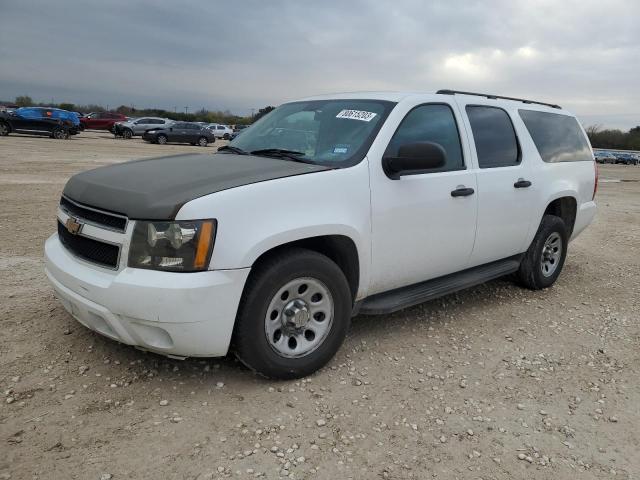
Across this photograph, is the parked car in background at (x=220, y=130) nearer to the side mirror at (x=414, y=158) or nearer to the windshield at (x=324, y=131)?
the windshield at (x=324, y=131)

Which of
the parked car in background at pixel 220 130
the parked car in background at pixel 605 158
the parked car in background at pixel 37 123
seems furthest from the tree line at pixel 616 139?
the parked car in background at pixel 37 123

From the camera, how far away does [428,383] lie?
3.38 m

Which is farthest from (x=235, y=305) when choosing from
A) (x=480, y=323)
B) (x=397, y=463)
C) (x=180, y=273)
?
(x=480, y=323)

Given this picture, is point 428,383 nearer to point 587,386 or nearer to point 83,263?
point 587,386

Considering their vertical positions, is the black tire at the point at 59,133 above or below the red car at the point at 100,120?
below

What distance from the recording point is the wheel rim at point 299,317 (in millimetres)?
3154

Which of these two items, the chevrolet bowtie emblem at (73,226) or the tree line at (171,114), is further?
the tree line at (171,114)

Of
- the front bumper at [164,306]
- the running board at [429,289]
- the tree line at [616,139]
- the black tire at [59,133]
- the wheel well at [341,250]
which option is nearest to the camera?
the front bumper at [164,306]

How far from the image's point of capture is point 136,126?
35.6 metres

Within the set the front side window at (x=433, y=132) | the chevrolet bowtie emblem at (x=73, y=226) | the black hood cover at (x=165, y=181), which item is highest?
the front side window at (x=433, y=132)

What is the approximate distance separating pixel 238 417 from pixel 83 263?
1272 millimetres

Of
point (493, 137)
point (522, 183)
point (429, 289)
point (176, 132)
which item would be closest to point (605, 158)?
point (176, 132)

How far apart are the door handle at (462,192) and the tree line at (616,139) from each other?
331 ft

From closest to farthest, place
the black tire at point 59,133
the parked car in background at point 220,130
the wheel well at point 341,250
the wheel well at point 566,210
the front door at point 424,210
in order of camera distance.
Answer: the wheel well at point 341,250
the front door at point 424,210
the wheel well at point 566,210
the black tire at point 59,133
the parked car in background at point 220,130
